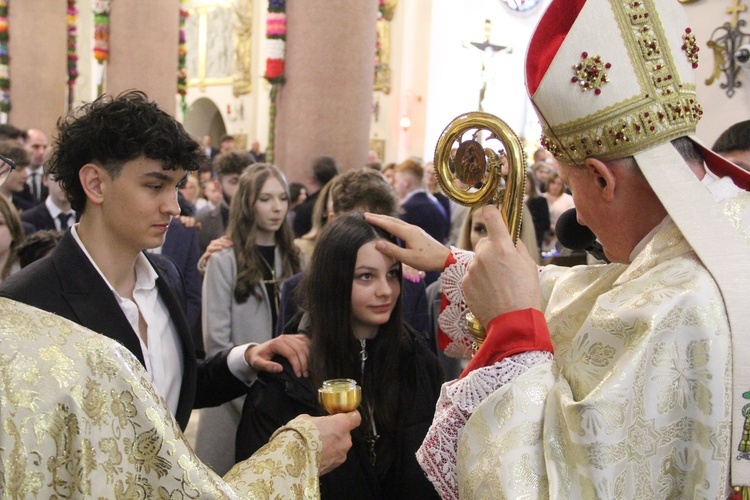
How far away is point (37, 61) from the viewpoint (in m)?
10.3

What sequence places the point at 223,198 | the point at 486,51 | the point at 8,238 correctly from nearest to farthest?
the point at 8,238
the point at 223,198
the point at 486,51

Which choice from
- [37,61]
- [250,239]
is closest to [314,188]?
[250,239]

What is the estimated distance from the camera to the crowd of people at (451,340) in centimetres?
117

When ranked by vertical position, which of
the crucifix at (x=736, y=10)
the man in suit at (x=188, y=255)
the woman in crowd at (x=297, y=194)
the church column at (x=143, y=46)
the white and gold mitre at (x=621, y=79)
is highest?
the crucifix at (x=736, y=10)

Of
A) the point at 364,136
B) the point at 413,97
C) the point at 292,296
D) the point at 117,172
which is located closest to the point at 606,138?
the point at 117,172

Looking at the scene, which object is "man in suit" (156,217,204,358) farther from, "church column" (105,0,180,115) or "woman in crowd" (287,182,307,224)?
"church column" (105,0,180,115)

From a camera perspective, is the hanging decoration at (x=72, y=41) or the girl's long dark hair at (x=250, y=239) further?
the hanging decoration at (x=72, y=41)

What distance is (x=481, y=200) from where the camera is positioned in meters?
1.85

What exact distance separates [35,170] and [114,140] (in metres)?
5.95

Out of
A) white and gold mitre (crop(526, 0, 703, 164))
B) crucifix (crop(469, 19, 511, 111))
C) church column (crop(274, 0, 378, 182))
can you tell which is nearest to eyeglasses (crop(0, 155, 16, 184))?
white and gold mitre (crop(526, 0, 703, 164))

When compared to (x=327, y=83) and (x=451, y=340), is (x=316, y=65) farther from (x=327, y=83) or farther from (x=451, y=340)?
(x=451, y=340)

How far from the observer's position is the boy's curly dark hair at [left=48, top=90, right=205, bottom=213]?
2.15 meters

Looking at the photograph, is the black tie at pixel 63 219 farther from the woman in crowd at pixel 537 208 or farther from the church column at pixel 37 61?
the church column at pixel 37 61

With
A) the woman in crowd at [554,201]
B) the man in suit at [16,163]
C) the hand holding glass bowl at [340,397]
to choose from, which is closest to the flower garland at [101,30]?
the man in suit at [16,163]
